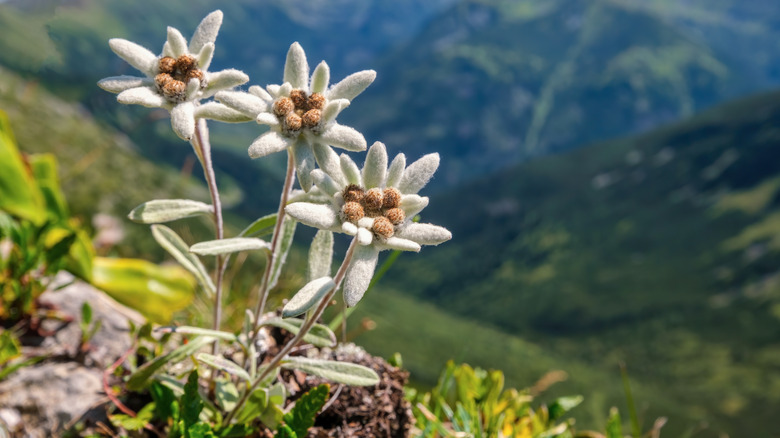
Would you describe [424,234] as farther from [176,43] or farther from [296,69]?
[176,43]

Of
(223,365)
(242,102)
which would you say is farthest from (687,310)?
(242,102)

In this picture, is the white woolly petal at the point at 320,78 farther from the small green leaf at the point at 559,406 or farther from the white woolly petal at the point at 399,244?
the small green leaf at the point at 559,406

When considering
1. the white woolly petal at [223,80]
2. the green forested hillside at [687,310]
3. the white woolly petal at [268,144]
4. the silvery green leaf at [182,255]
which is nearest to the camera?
the white woolly petal at [268,144]

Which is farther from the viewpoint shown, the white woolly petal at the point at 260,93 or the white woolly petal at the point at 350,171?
the white woolly petal at the point at 260,93

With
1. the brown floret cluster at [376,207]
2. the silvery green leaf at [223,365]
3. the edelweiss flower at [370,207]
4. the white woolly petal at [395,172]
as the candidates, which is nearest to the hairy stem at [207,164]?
the silvery green leaf at [223,365]

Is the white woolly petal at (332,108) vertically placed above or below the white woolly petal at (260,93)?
below

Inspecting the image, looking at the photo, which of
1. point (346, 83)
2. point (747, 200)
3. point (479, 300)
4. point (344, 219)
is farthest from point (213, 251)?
point (747, 200)

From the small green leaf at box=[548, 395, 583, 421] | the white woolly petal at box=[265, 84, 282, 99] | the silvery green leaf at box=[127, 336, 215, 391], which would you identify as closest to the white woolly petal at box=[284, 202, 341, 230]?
the white woolly petal at box=[265, 84, 282, 99]
